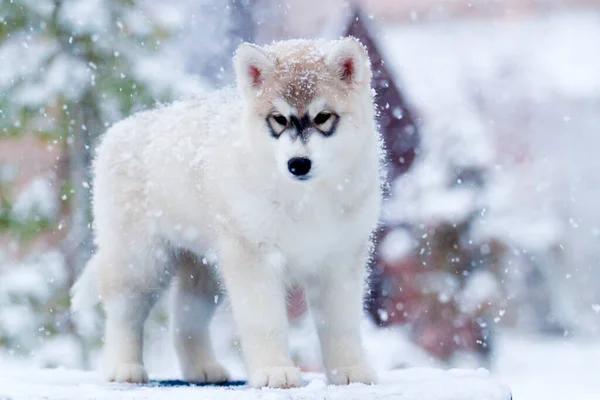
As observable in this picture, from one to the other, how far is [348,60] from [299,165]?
0.54m

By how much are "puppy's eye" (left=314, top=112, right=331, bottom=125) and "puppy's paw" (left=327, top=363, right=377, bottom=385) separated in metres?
1.00

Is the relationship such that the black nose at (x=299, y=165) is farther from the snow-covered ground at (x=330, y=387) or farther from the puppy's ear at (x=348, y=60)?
the snow-covered ground at (x=330, y=387)

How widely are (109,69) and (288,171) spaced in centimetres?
456

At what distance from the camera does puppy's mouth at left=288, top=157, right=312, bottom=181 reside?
2.89 meters

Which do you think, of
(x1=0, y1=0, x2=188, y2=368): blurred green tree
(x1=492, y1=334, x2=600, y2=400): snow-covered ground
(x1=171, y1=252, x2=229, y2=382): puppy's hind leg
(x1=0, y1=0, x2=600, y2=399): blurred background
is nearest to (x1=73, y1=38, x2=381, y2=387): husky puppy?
(x1=171, y1=252, x2=229, y2=382): puppy's hind leg

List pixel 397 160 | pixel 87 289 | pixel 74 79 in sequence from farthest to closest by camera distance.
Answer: pixel 397 160 → pixel 74 79 → pixel 87 289

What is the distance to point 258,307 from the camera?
10.4ft

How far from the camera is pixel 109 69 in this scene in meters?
7.07

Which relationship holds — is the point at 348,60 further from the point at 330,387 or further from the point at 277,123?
the point at 330,387

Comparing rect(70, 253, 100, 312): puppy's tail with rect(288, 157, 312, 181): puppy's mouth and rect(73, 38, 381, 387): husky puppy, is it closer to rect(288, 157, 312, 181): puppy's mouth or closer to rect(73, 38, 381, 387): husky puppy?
rect(73, 38, 381, 387): husky puppy

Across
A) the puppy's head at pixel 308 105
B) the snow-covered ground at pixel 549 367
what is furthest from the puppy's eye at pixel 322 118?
the snow-covered ground at pixel 549 367

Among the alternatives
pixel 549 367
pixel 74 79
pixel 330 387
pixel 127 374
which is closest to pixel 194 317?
pixel 127 374

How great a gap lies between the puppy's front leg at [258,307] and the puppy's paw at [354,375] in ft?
0.79

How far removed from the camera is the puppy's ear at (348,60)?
3154mm
